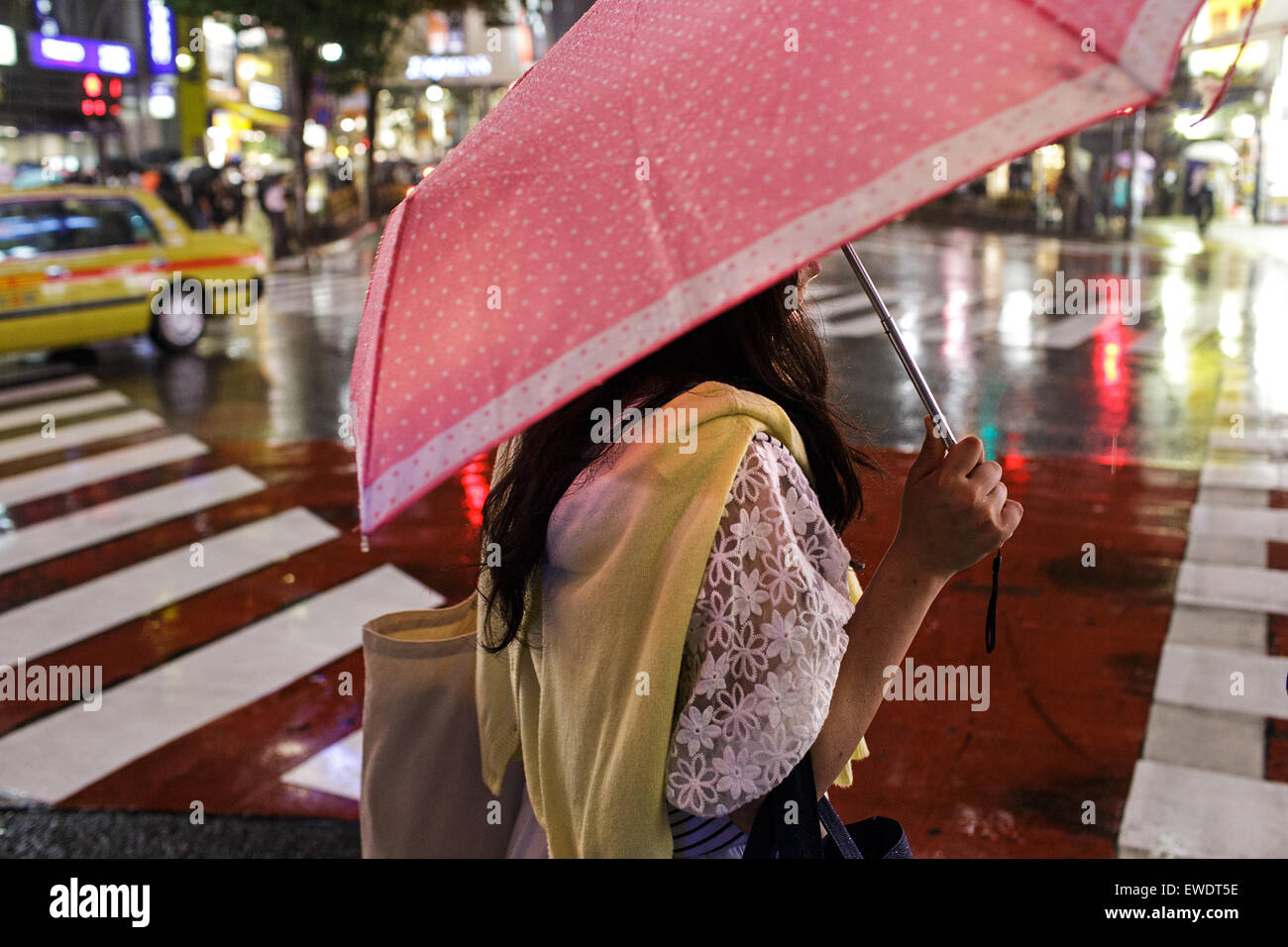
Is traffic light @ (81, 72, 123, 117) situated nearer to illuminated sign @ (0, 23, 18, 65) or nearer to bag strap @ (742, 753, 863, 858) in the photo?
illuminated sign @ (0, 23, 18, 65)

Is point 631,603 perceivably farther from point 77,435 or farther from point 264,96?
point 264,96

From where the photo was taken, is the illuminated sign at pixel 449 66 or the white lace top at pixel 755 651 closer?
the white lace top at pixel 755 651

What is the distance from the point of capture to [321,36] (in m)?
22.8

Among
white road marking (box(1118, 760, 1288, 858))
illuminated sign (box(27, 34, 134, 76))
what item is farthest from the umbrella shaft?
illuminated sign (box(27, 34, 134, 76))

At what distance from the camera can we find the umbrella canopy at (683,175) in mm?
1069

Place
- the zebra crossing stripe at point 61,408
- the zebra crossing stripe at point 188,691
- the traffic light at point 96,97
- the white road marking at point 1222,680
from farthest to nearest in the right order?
the traffic light at point 96,97 → the zebra crossing stripe at point 61,408 → the white road marking at point 1222,680 → the zebra crossing stripe at point 188,691

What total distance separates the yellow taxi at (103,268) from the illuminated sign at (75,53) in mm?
14873

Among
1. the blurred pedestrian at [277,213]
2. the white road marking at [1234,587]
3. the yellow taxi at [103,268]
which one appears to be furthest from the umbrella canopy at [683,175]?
the blurred pedestrian at [277,213]

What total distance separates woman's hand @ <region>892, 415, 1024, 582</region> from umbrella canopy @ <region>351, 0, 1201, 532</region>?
474 millimetres

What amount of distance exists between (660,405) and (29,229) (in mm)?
11560

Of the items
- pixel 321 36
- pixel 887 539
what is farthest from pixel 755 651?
pixel 321 36

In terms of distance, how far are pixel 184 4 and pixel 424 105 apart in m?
40.1

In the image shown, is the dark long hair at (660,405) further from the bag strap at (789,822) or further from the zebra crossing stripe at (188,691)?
the zebra crossing stripe at (188,691)
